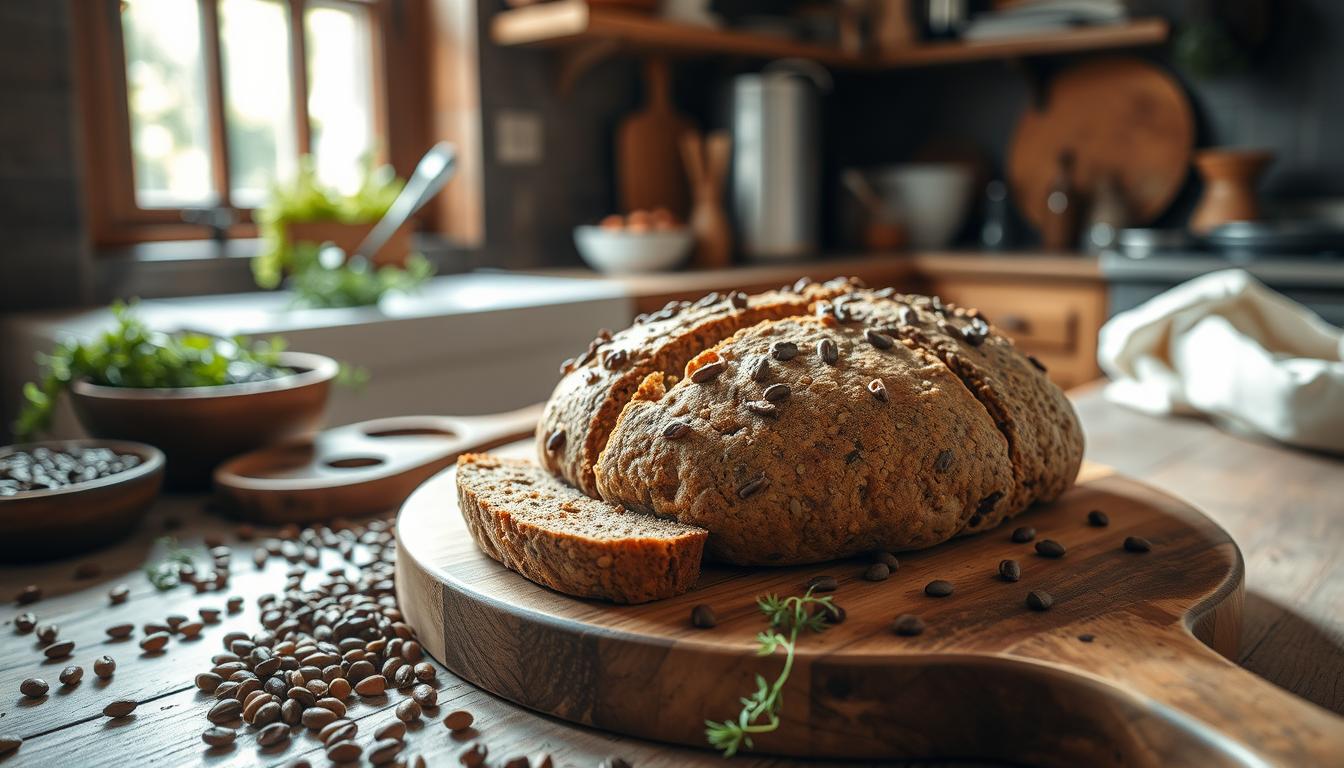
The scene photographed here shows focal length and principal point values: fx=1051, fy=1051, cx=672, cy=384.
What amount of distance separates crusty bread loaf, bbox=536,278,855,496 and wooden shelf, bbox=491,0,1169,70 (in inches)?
74.3

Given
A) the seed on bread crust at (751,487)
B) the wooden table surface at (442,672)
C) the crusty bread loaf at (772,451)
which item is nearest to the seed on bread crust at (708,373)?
the crusty bread loaf at (772,451)

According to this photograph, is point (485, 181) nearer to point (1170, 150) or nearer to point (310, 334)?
point (310, 334)

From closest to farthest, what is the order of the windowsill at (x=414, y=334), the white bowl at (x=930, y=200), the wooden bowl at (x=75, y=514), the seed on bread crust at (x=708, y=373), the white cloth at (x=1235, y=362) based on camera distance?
the seed on bread crust at (x=708, y=373) < the wooden bowl at (x=75, y=514) < the white cloth at (x=1235, y=362) < the windowsill at (x=414, y=334) < the white bowl at (x=930, y=200)

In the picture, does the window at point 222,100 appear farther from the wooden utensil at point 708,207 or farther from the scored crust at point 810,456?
the scored crust at point 810,456

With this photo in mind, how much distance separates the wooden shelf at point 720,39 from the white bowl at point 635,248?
528 mm

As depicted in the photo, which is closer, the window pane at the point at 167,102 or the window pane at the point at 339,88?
the window pane at the point at 167,102

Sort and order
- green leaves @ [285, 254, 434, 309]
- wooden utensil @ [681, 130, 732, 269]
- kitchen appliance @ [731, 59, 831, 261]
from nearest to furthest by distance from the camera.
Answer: green leaves @ [285, 254, 434, 309]
wooden utensil @ [681, 130, 732, 269]
kitchen appliance @ [731, 59, 831, 261]

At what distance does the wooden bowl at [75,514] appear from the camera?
36.9 inches

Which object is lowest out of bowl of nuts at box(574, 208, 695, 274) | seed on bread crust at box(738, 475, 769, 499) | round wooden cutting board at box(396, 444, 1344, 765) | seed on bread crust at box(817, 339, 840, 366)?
round wooden cutting board at box(396, 444, 1344, 765)

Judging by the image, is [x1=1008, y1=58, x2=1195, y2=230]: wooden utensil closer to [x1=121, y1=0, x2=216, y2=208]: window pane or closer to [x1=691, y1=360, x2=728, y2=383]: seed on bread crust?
[x1=121, y1=0, x2=216, y2=208]: window pane

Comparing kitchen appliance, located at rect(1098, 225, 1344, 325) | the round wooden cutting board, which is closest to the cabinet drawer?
kitchen appliance, located at rect(1098, 225, 1344, 325)

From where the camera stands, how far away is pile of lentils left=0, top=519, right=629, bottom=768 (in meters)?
0.64

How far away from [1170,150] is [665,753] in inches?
124

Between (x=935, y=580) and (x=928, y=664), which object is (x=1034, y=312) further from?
(x=928, y=664)
